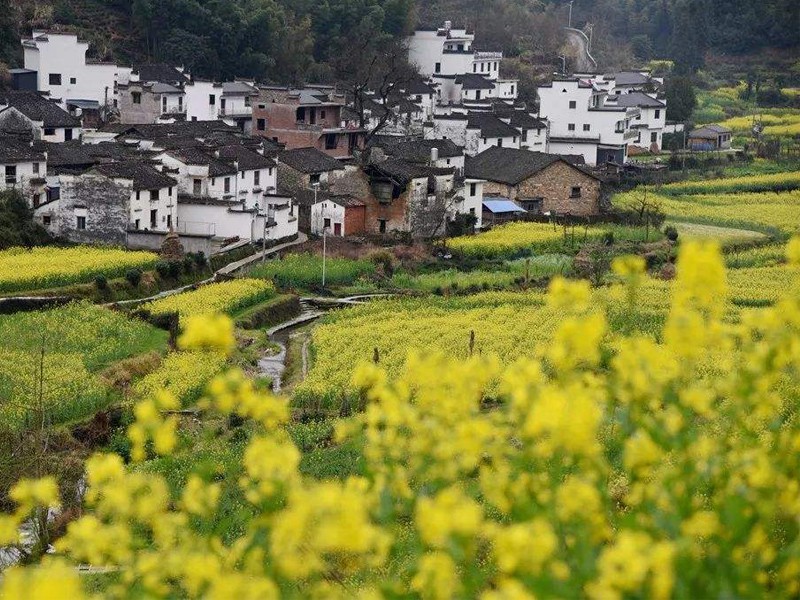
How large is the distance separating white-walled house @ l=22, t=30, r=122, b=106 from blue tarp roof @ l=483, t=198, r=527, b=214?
18.1 metres

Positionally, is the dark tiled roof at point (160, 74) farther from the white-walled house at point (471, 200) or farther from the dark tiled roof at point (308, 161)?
A: the white-walled house at point (471, 200)

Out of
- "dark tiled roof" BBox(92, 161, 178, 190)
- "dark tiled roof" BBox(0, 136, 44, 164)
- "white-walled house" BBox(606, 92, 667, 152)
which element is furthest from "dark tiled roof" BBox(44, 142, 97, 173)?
"white-walled house" BBox(606, 92, 667, 152)

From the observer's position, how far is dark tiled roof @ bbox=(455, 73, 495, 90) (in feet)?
250

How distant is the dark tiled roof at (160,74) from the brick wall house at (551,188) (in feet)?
49.5

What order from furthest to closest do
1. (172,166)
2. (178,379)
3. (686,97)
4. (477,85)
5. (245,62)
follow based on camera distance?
1. (686,97)
2. (477,85)
3. (245,62)
4. (172,166)
5. (178,379)

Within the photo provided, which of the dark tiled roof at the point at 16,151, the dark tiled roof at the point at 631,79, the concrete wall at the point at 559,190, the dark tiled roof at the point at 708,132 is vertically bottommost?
the concrete wall at the point at 559,190

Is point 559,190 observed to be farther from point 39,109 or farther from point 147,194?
point 39,109

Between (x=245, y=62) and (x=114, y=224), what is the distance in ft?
96.7

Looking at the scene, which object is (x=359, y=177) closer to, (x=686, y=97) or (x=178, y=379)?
(x=178, y=379)

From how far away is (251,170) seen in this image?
46906 mm

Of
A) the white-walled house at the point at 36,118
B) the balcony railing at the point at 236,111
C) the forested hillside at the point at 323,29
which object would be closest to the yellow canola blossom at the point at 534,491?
the white-walled house at the point at 36,118

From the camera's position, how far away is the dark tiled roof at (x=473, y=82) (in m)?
76.2

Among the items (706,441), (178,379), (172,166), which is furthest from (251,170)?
(706,441)

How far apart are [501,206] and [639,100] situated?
25342 mm
